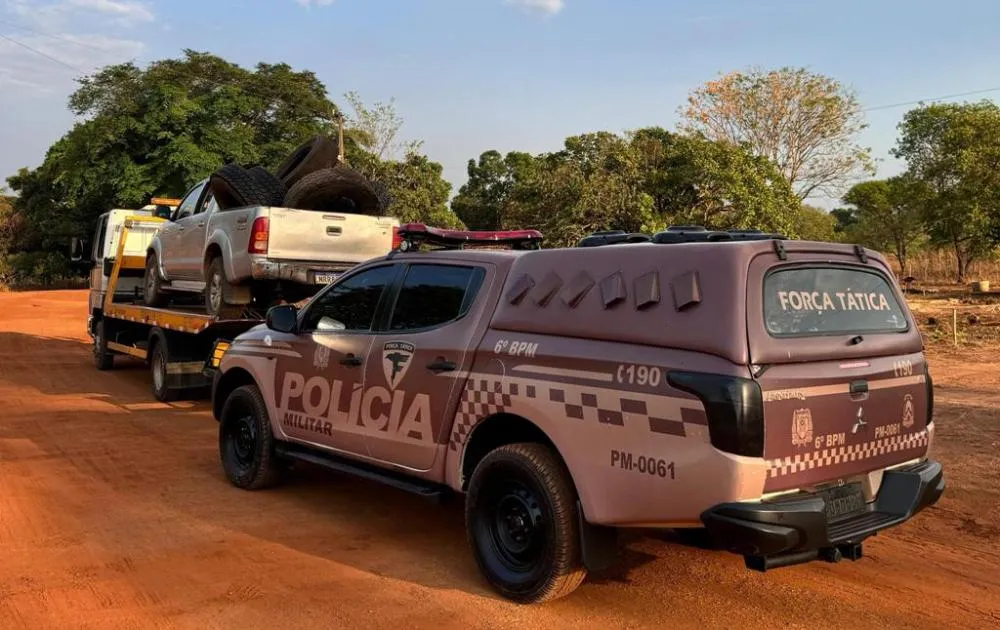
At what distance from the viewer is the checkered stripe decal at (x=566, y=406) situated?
138 inches

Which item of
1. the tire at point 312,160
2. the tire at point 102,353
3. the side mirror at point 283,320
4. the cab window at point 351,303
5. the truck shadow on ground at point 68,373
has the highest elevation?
the tire at point 312,160

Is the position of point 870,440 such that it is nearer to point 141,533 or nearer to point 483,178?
point 141,533

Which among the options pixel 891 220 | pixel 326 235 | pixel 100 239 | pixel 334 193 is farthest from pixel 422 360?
pixel 891 220

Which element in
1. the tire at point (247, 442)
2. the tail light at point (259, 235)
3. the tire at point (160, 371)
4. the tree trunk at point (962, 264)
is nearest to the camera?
the tire at point (247, 442)

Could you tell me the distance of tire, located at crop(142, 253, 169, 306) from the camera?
40.4ft

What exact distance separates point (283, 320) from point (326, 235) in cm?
363

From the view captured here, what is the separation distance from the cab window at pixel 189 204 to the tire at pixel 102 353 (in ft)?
13.2

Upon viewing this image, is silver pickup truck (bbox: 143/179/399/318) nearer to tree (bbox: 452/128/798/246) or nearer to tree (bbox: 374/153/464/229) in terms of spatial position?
tree (bbox: 452/128/798/246)

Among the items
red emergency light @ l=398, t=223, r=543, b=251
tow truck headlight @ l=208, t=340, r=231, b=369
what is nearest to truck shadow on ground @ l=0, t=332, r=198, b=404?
tow truck headlight @ l=208, t=340, r=231, b=369

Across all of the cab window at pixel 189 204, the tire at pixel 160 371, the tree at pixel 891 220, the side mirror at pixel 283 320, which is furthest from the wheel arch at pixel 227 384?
the tree at pixel 891 220

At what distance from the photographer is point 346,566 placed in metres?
4.73

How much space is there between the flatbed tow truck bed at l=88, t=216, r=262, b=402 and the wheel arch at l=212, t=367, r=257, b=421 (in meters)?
1.86

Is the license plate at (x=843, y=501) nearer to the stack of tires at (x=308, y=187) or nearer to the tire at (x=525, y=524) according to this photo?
Answer: the tire at (x=525, y=524)

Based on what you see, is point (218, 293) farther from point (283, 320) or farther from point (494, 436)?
point (494, 436)
